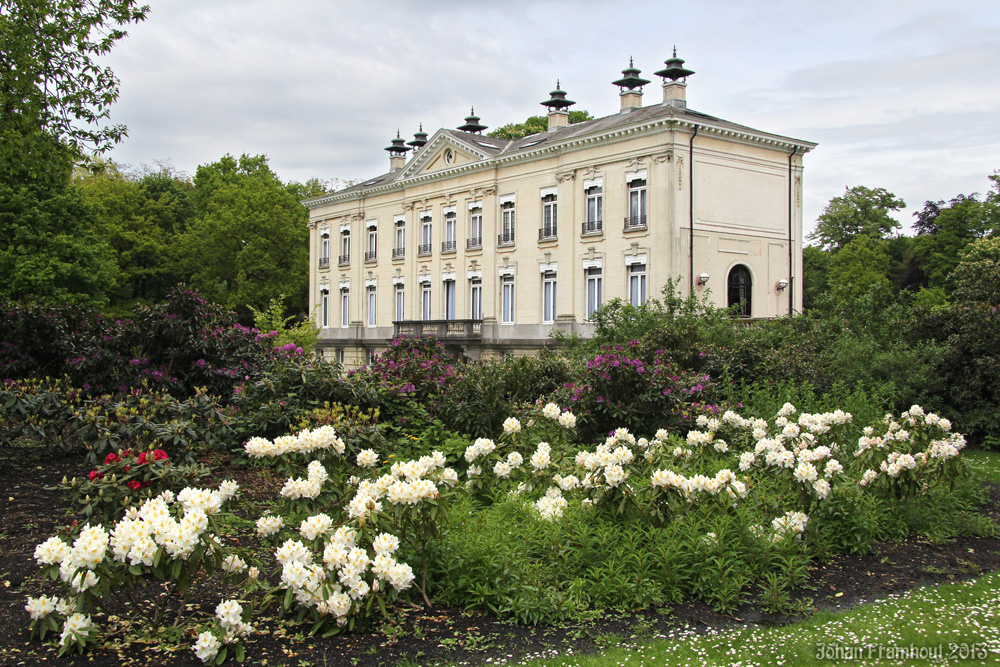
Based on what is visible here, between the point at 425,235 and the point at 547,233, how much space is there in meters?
9.67

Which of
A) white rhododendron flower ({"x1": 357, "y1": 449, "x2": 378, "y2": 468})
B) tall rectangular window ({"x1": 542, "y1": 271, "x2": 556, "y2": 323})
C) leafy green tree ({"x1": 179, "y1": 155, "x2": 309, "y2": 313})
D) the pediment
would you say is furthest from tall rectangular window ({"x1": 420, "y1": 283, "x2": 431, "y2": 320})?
white rhododendron flower ({"x1": 357, "y1": 449, "x2": 378, "y2": 468})

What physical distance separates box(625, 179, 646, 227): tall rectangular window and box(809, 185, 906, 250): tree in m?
36.6

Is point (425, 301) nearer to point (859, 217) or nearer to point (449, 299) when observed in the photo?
point (449, 299)

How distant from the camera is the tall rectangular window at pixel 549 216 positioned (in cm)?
3578

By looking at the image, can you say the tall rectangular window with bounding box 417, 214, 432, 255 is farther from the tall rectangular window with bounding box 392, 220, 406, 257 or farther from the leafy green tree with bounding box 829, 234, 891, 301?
the leafy green tree with bounding box 829, 234, 891, 301

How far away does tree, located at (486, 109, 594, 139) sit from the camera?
51875mm

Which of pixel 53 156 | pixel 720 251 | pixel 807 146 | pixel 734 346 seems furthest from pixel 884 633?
pixel 807 146

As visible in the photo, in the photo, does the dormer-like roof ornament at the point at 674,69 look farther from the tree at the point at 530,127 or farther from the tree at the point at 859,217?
the tree at the point at 859,217

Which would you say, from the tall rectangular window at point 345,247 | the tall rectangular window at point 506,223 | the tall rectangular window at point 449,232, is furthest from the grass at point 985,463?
the tall rectangular window at point 345,247

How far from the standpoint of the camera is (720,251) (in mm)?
31781

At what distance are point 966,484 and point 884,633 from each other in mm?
4642

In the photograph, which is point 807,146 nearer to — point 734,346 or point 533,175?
point 533,175

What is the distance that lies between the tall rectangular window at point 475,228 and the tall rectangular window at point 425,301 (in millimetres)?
4309

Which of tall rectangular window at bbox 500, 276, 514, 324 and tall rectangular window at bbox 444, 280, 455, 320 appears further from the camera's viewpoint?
tall rectangular window at bbox 444, 280, 455, 320
